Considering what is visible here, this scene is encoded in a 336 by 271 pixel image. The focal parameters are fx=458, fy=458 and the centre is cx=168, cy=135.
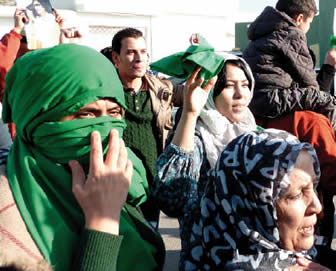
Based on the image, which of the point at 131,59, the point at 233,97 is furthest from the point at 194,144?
the point at 131,59

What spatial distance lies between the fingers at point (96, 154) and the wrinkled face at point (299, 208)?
61 centimetres

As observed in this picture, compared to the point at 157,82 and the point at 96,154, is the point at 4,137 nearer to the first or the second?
the point at 96,154

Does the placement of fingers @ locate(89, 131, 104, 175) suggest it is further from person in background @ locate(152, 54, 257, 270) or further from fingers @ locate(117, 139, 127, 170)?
person in background @ locate(152, 54, 257, 270)

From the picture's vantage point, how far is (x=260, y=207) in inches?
57.7

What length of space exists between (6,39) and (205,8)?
1409cm

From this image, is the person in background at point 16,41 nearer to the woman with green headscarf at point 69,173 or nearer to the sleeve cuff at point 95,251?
the woman with green headscarf at point 69,173

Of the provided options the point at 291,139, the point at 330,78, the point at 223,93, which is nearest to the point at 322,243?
the point at 291,139

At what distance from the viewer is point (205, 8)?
16.1 m

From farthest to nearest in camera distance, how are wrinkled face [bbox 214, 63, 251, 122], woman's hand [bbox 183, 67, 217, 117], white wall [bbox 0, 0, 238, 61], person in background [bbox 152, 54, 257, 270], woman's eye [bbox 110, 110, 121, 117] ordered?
white wall [bbox 0, 0, 238, 61] → wrinkled face [bbox 214, 63, 251, 122] → woman's hand [bbox 183, 67, 217, 117] → person in background [bbox 152, 54, 257, 270] → woman's eye [bbox 110, 110, 121, 117]

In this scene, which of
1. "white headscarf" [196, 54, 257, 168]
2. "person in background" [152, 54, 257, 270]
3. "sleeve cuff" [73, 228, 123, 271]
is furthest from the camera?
"white headscarf" [196, 54, 257, 168]

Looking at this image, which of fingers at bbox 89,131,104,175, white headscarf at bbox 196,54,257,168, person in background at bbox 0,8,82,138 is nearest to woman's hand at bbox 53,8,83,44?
person in background at bbox 0,8,82,138

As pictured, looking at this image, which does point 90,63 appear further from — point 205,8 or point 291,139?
point 205,8

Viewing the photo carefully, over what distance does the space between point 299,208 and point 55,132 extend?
0.82 m

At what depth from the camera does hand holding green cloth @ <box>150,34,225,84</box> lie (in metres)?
1.95
